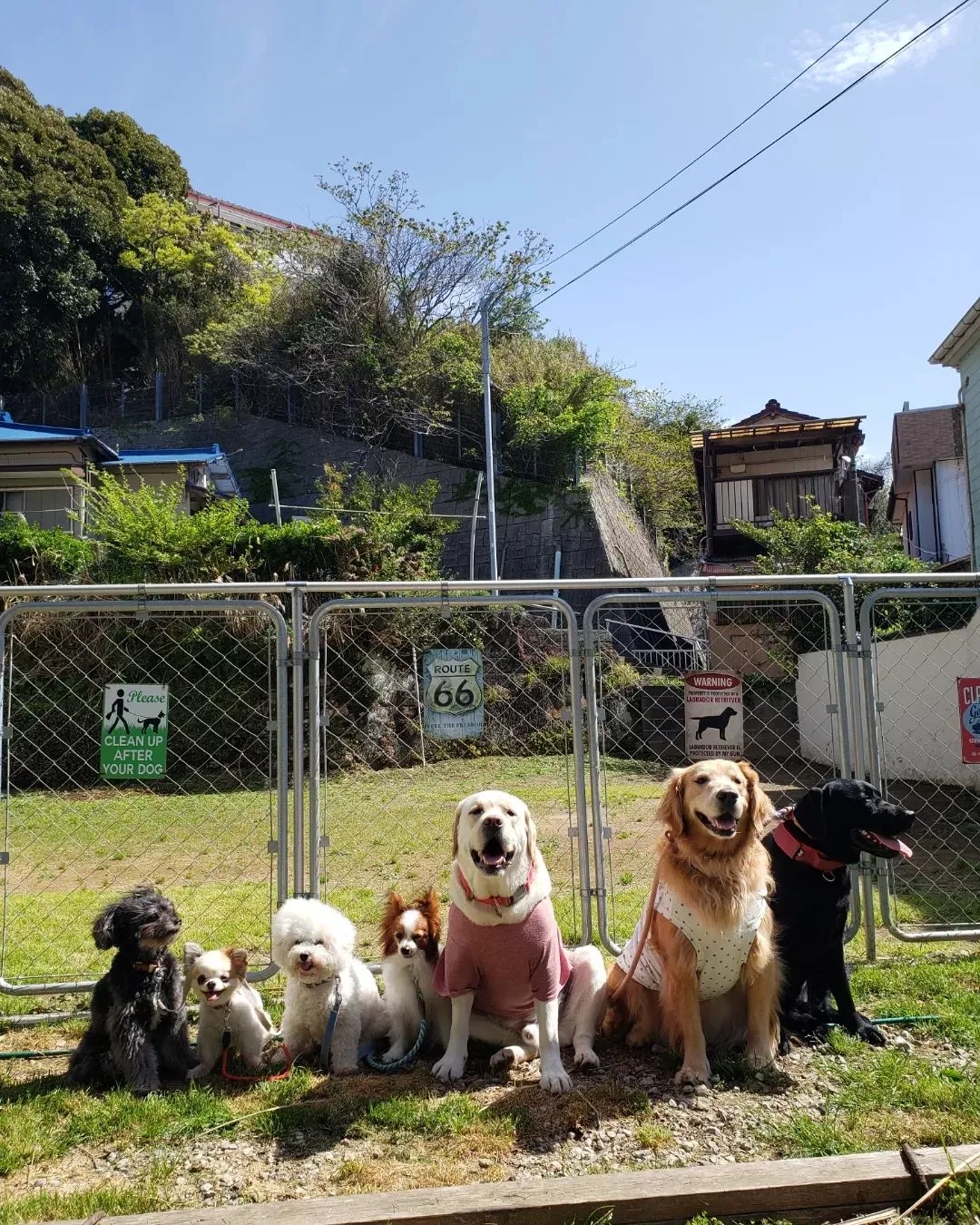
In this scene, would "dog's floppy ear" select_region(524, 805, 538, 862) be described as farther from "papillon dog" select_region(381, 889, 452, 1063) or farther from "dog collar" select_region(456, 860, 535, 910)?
"papillon dog" select_region(381, 889, 452, 1063)

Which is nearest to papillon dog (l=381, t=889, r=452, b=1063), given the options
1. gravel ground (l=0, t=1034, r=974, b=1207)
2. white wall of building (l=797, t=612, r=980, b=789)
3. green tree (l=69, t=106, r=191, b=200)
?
gravel ground (l=0, t=1034, r=974, b=1207)

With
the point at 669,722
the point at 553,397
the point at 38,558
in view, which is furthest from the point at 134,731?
the point at 553,397

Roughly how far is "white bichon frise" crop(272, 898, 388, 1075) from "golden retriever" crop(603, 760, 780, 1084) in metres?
1.25

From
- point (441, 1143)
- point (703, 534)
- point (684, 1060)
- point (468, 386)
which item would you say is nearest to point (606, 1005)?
point (684, 1060)

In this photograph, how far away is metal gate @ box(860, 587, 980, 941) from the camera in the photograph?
4656 millimetres

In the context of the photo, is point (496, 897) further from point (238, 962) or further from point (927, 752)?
point (927, 752)

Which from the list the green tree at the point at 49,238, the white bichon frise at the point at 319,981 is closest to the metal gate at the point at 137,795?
the white bichon frise at the point at 319,981

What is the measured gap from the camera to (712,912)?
3.28 metres

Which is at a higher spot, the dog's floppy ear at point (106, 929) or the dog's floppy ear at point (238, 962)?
the dog's floppy ear at point (106, 929)

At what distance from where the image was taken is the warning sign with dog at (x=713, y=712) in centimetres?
433

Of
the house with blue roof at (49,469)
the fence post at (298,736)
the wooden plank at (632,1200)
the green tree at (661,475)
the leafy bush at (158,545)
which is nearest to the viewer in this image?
the wooden plank at (632,1200)

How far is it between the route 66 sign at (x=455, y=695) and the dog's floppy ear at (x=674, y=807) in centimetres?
117

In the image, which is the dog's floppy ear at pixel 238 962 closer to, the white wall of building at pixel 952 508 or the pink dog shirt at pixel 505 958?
the pink dog shirt at pixel 505 958

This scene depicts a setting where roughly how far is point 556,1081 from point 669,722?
4.76 metres
